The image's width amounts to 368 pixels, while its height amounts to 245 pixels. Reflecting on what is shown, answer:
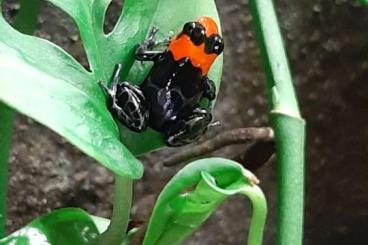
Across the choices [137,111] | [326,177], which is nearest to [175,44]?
[137,111]

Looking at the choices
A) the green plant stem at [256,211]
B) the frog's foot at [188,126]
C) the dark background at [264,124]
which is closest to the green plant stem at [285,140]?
the green plant stem at [256,211]

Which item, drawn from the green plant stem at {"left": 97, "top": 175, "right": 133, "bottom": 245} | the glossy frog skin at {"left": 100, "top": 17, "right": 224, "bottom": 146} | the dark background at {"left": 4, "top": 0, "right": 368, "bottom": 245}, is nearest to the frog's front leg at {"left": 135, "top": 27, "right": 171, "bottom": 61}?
the glossy frog skin at {"left": 100, "top": 17, "right": 224, "bottom": 146}

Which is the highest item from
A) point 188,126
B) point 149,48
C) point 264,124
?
A: point 149,48

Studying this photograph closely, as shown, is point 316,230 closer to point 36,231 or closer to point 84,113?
point 36,231

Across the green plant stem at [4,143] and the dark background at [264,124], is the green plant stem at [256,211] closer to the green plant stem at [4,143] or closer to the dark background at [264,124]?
the green plant stem at [4,143]

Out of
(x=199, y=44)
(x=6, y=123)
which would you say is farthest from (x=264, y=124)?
(x=6, y=123)

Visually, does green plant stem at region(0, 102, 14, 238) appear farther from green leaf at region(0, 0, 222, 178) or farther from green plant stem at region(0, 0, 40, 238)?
green leaf at region(0, 0, 222, 178)

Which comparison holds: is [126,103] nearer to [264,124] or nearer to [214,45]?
[214,45]
